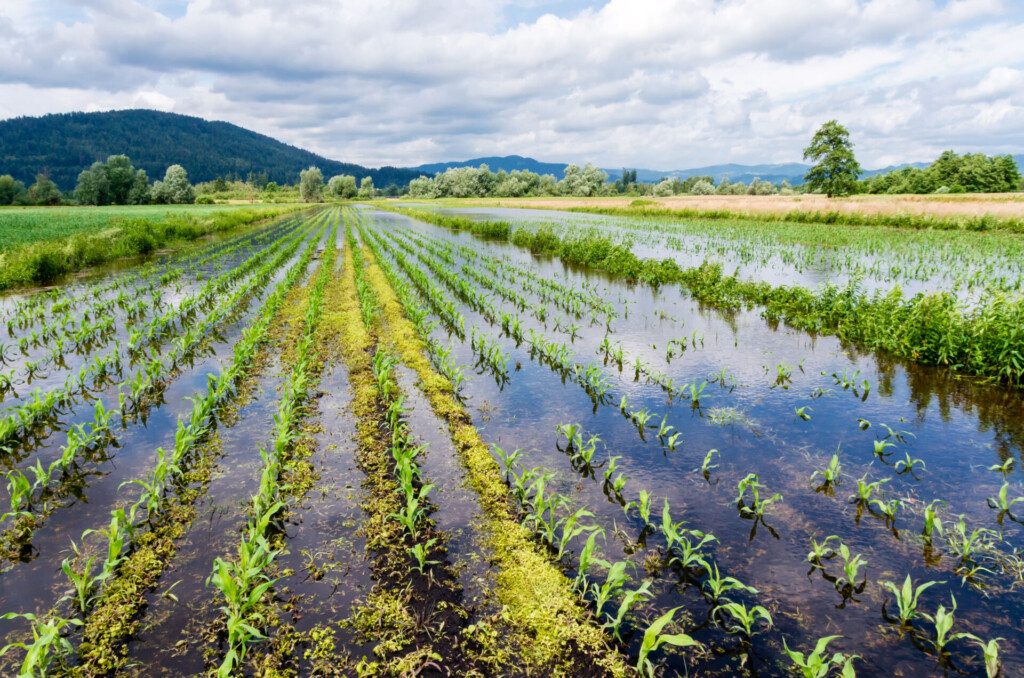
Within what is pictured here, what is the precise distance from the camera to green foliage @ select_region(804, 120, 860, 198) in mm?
53312

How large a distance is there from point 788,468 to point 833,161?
201 ft

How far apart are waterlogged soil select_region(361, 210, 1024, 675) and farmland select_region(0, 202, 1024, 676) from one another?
0.03 meters

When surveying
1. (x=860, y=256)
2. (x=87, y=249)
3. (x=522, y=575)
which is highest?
(x=87, y=249)

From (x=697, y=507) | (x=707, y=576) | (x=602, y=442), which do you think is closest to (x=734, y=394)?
(x=602, y=442)

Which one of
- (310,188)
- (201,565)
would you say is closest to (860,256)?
(201,565)

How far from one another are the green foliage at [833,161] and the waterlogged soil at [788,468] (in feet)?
181

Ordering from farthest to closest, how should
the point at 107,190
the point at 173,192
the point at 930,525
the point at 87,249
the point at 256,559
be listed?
the point at 173,192 → the point at 107,190 → the point at 87,249 → the point at 930,525 → the point at 256,559

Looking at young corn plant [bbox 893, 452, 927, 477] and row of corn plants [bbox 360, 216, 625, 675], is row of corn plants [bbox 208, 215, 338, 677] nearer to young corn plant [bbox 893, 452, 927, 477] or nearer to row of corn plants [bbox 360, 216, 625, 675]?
row of corn plants [bbox 360, 216, 625, 675]

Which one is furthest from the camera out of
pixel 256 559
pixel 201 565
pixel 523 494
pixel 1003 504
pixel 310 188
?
pixel 310 188

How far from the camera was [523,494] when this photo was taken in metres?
5.29

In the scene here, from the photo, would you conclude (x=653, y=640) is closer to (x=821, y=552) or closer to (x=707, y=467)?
(x=821, y=552)

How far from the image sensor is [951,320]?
9047mm

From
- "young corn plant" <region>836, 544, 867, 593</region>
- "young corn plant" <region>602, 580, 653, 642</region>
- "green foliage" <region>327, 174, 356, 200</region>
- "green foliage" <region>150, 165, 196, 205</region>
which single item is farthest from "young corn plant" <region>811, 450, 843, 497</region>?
"green foliage" <region>327, 174, 356, 200</region>

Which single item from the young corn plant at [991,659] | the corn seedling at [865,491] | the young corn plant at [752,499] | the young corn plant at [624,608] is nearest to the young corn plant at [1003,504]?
the corn seedling at [865,491]
